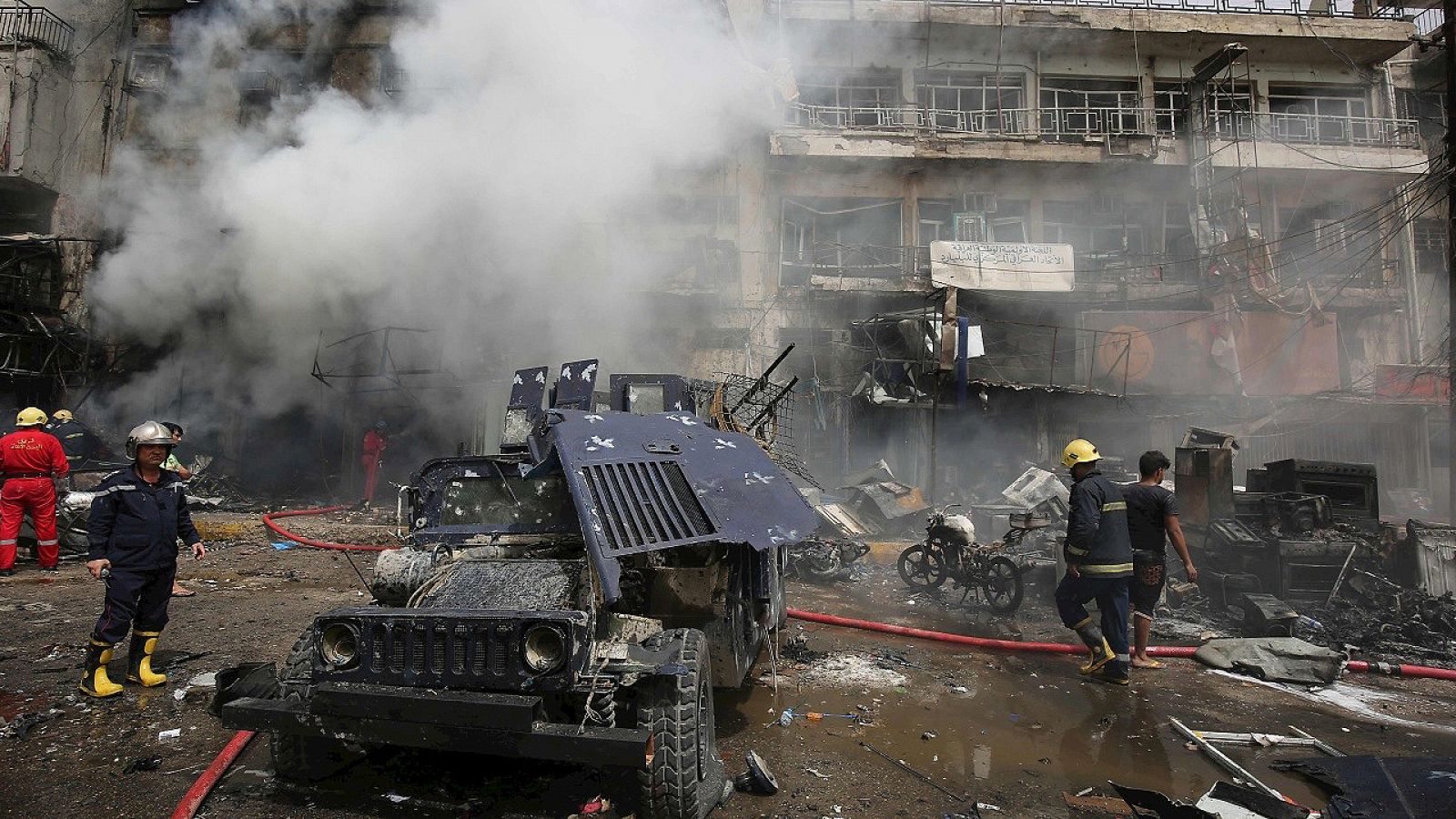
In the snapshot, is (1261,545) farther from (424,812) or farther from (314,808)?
(314,808)

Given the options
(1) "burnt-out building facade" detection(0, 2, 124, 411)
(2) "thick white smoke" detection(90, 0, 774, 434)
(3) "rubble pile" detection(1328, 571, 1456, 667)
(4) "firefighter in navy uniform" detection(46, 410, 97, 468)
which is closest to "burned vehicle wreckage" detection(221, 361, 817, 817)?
(3) "rubble pile" detection(1328, 571, 1456, 667)

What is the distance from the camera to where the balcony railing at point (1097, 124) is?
17.5m

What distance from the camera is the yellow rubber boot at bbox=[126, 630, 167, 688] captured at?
420cm

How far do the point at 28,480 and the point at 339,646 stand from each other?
7.26 metres

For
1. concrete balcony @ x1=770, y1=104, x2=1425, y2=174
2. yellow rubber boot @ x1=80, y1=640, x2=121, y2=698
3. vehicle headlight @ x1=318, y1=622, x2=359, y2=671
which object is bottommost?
yellow rubber boot @ x1=80, y1=640, x2=121, y2=698

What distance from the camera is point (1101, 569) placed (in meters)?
4.82

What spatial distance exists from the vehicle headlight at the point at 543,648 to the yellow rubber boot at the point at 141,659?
3206 millimetres

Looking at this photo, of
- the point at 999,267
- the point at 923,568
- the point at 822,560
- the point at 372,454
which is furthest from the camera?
the point at 999,267

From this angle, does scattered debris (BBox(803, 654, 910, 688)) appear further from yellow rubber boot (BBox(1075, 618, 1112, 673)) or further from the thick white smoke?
the thick white smoke

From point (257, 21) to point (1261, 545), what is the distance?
22.5 metres

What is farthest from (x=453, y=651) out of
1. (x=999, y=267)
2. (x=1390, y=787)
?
(x=999, y=267)

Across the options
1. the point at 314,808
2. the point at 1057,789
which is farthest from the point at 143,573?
the point at 1057,789

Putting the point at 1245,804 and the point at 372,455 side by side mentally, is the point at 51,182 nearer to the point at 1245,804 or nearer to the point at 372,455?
the point at 372,455

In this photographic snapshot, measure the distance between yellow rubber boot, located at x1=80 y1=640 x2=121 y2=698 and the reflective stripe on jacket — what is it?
20.4 feet
